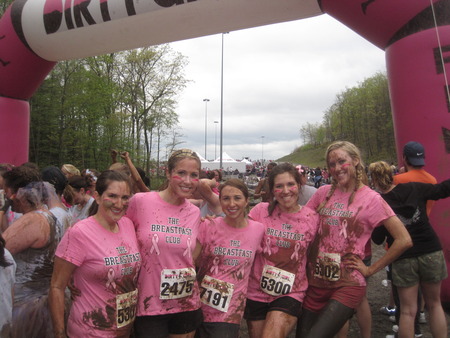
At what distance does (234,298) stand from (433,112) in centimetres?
279

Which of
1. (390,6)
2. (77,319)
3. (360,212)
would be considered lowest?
(77,319)

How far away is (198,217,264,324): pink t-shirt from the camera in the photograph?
7.29ft

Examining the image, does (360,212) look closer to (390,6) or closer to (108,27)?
(390,6)

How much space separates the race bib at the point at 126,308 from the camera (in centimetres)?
193

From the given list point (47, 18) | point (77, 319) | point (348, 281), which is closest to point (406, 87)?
point (348, 281)

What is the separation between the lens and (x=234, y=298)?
222 centimetres

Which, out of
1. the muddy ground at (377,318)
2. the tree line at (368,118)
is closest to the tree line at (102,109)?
the muddy ground at (377,318)

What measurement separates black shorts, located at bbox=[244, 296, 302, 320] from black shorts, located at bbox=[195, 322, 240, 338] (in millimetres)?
154

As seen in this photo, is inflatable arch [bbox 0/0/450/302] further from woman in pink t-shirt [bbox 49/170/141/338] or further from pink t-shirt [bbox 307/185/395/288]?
woman in pink t-shirt [bbox 49/170/141/338]

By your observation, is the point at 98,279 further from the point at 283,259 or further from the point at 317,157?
the point at 317,157

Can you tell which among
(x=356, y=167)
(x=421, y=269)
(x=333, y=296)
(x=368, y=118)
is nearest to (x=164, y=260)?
(x=333, y=296)

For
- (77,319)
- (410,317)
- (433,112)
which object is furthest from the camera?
(433,112)

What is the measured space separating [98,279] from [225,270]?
78 centimetres

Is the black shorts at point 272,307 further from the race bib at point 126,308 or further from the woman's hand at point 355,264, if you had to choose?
the race bib at point 126,308
